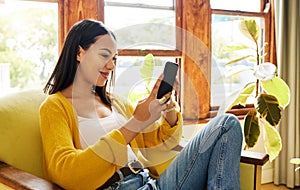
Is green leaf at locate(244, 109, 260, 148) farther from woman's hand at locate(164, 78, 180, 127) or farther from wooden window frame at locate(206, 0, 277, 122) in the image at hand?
woman's hand at locate(164, 78, 180, 127)

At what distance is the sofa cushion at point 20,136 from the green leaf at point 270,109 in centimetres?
149

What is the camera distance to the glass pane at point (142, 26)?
244cm

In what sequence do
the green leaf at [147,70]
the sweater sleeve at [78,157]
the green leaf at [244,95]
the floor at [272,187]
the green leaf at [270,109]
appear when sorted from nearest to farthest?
the sweater sleeve at [78,157]
the green leaf at [147,70]
the green leaf at [270,109]
the green leaf at [244,95]
the floor at [272,187]

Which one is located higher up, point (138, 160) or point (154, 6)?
point (154, 6)

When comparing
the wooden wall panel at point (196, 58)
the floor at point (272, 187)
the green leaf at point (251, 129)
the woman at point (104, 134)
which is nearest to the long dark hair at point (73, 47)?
the woman at point (104, 134)

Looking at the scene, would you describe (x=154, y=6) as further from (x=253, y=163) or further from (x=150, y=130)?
(x=253, y=163)

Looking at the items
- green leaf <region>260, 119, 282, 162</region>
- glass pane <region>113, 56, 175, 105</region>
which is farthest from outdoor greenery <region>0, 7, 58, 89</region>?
green leaf <region>260, 119, 282, 162</region>

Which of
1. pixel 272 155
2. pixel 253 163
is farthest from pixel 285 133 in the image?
pixel 253 163

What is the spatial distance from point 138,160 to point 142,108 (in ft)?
1.25

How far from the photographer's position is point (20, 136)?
1578mm

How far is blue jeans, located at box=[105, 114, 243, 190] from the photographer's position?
1472 millimetres

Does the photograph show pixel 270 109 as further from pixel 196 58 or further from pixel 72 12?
pixel 72 12

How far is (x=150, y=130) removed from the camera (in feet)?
5.70

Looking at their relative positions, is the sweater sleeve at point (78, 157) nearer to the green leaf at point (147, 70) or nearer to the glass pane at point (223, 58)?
the green leaf at point (147, 70)
